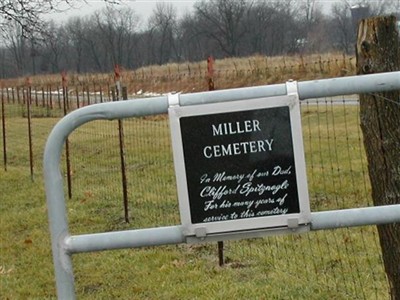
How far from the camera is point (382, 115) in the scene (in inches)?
112

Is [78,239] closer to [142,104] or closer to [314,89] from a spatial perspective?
[142,104]

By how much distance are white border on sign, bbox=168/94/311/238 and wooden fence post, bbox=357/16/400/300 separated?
0.99 m

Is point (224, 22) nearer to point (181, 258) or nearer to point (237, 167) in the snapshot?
point (181, 258)

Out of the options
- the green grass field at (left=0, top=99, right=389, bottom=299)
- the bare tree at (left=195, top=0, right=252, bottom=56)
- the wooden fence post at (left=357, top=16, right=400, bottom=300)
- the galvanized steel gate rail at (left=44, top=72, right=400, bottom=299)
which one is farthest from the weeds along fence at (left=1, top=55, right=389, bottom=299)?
the bare tree at (left=195, top=0, right=252, bottom=56)

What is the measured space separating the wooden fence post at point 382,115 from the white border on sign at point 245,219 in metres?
0.99

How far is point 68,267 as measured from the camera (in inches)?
79.5

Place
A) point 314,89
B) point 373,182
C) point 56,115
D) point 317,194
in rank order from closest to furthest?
point 314,89, point 373,182, point 317,194, point 56,115

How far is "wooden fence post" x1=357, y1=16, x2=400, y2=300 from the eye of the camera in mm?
2834

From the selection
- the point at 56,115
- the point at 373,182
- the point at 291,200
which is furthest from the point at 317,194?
the point at 56,115

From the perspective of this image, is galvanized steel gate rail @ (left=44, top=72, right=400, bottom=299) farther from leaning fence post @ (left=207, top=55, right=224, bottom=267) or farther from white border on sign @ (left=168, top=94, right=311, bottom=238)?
leaning fence post @ (left=207, top=55, right=224, bottom=267)

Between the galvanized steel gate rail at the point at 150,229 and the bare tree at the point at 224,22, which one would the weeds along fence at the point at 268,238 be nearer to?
the galvanized steel gate rail at the point at 150,229

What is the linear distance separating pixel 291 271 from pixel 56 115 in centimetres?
2885

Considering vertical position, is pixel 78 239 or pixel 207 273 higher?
pixel 78 239

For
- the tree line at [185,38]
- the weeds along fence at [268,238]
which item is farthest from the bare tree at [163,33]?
the weeds along fence at [268,238]
